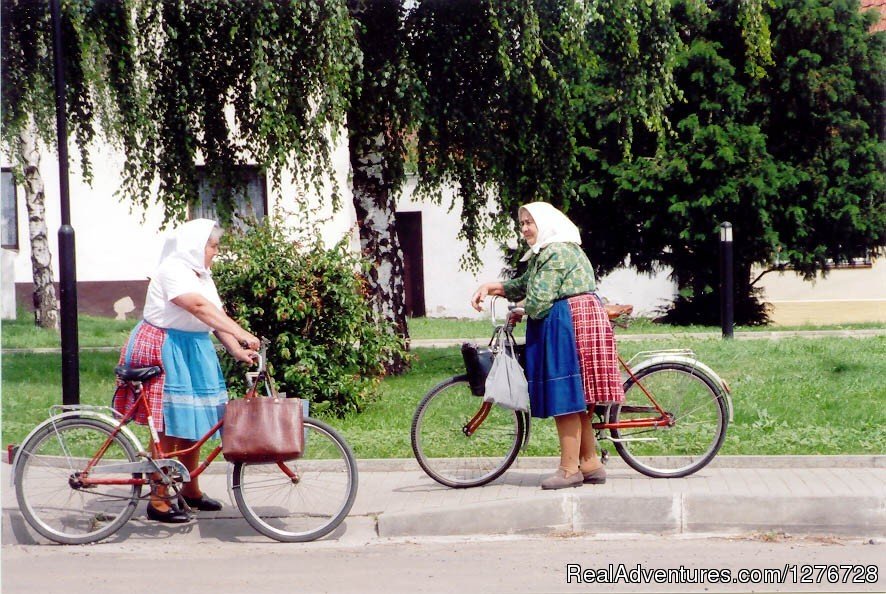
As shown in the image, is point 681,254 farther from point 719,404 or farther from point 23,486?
point 23,486

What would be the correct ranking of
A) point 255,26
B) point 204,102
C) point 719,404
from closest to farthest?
1. point 719,404
2. point 255,26
3. point 204,102

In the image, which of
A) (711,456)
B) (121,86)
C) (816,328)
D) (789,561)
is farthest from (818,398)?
(816,328)

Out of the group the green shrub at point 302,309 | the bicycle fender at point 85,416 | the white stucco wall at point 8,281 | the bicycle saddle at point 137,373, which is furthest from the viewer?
the white stucco wall at point 8,281

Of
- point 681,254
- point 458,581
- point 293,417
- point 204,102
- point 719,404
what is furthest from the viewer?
point 681,254

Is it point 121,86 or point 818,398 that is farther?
point 121,86

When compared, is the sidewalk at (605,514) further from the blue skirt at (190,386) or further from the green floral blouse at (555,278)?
the green floral blouse at (555,278)

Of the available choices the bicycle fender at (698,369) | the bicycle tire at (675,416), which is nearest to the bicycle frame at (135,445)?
the bicycle tire at (675,416)

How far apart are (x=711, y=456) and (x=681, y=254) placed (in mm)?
14528

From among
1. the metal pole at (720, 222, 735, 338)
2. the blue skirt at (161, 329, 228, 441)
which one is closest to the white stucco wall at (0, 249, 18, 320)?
the metal pole at (720, 222, 735, 338)

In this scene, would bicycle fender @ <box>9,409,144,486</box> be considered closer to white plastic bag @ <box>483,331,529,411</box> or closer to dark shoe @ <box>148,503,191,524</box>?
dark shoe @ <box>148,503,191,524</box>

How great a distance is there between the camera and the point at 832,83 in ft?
65.1

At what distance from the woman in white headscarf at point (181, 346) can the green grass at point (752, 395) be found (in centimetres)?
198

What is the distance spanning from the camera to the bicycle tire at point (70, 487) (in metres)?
5.96

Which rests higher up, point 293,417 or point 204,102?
point 204,102
